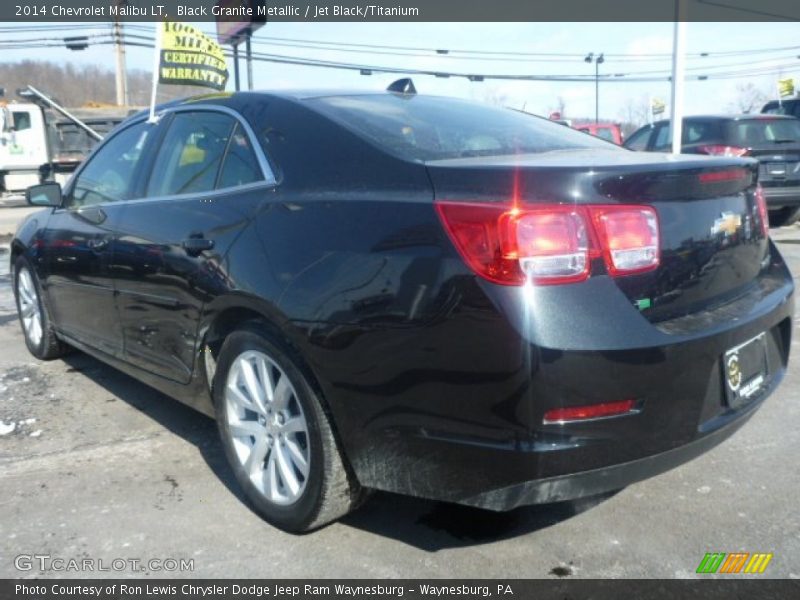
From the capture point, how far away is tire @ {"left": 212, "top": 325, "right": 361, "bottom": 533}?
8.27 feet

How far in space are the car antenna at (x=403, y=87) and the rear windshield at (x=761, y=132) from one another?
7821 millimetres

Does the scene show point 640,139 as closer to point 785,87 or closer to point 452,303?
point 452,303

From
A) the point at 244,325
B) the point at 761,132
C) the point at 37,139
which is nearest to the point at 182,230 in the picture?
the point at 244,325

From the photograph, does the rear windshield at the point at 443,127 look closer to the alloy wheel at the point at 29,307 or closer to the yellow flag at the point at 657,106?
the alloy wheel at the point at 29,307

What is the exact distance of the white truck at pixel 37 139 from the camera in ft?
70.0

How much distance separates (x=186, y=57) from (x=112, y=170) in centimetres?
376

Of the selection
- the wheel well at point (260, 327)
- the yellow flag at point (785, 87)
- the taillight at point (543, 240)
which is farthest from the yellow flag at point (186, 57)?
the yellow flag at point (785, 87)

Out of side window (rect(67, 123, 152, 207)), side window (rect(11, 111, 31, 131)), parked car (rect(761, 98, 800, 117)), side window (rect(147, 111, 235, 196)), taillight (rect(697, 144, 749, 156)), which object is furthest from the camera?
side window (rect(11, 111, 31, 131))

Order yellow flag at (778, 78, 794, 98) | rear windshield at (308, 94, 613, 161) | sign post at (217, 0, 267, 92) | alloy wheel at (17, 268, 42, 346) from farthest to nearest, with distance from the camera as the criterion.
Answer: yellow flag at (778, 78, 794, 98) → sign post at (217, 0, 267, 92) → alloy wheel at (17, 268, 42, 346) → rear windshield at (308, 94, 613, 161)

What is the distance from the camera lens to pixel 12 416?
4.08 meters

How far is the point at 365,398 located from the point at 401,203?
621mm

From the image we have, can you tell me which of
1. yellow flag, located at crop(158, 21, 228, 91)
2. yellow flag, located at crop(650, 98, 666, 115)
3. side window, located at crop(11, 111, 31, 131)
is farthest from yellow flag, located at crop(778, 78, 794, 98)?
side window, located at crop(11, 111, 31, 131)

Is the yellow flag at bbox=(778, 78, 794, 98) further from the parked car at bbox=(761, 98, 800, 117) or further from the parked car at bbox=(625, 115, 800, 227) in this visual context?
the parked car at bbox=(625, 115, 800, 227)

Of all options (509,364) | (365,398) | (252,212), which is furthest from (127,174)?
(509,364)
